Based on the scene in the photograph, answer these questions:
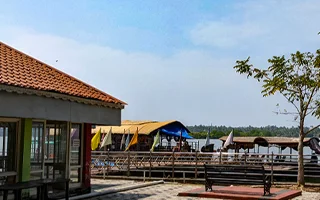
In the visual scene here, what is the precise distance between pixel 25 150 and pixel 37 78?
1.80 metres

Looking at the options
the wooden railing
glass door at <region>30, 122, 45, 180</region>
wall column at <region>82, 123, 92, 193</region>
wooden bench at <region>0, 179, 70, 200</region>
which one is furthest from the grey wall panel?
the wooden railing

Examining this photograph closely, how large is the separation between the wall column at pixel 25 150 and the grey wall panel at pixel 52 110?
3.05ft

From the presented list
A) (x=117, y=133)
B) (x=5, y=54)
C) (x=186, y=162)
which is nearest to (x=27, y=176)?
(x=5, y=54)

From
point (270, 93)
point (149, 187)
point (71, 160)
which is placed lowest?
point (149, 187)

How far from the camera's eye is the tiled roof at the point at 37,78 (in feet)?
33.8

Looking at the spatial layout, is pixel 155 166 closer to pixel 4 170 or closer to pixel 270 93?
pixel 270 93

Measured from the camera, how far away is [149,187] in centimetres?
1569

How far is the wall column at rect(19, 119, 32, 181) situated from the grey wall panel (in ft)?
3.05

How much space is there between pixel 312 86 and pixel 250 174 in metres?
4.48

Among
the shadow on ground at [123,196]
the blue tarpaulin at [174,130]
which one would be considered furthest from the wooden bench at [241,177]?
the blue tarpaulin at [174,130]

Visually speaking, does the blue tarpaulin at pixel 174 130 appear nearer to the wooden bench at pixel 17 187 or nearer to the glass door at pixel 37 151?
the glass door at pixel 37 151

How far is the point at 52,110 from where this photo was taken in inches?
422

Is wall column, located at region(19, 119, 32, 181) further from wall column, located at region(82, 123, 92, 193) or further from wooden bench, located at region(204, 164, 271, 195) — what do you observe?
wooden bench, located at region(204, 164, 271, 195)

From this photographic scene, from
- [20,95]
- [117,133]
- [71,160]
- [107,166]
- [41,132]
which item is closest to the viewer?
[20,95]
